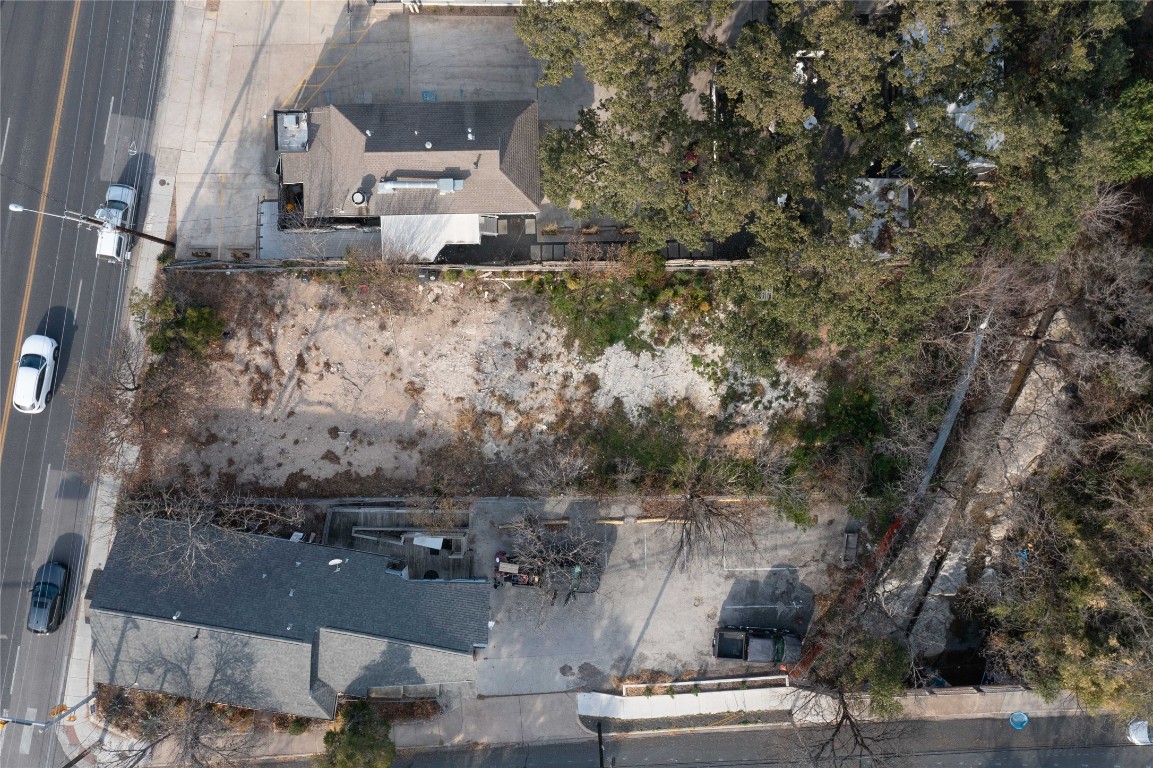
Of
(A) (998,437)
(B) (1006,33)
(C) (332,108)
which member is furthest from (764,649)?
(C) (332,108)

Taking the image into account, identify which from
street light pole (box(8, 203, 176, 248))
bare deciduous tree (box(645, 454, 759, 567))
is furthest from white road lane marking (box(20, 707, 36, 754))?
bare deciduous tree (box(645, 454, 759, 567))

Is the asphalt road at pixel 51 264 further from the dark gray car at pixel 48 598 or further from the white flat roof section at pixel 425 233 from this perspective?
the white flat roof section at pixel 425 233

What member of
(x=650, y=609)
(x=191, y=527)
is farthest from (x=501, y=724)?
(x=191, y=527)

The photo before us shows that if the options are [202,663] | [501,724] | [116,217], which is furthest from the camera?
[501,724]

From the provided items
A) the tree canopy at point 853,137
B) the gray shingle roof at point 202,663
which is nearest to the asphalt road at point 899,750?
the gray shingle roof at point 202,663

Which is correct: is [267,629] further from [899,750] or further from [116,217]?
[899,750]
